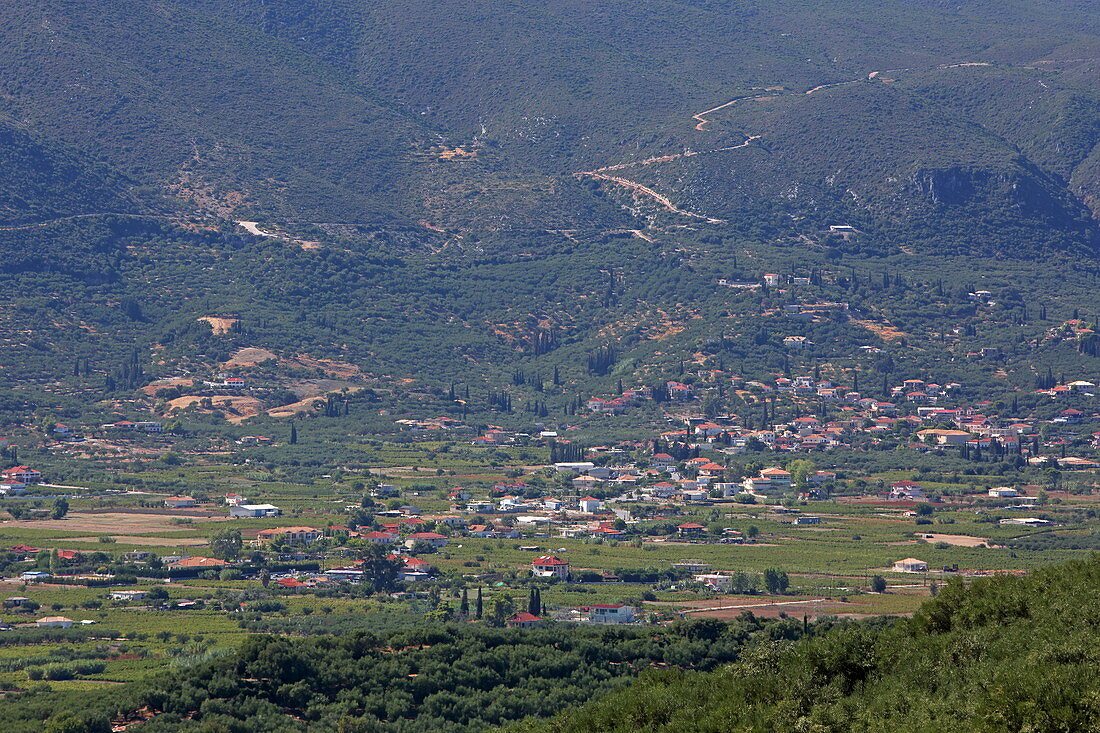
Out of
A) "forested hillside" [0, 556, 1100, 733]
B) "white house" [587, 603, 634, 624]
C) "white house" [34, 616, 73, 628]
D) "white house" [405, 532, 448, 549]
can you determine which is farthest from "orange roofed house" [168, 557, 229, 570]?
"forested hillside" [0, 556, 1100, 733]

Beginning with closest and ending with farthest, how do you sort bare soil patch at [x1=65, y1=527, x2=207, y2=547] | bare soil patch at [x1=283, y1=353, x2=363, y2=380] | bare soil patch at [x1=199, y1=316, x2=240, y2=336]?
bare soil patch at [x1=65, y1=527, x2=207, y2=547], bare soil patch at [x1=283, y1=353, x2=363, y2=380], bare soil patch at [x1=199, y1=316, x2=240, y2=336]

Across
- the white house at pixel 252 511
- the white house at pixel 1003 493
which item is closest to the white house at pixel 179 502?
the white house at pixel 252 511

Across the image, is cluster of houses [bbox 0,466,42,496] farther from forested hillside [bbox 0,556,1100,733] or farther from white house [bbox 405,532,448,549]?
forested hillside [bbox 0,556,1100,733]

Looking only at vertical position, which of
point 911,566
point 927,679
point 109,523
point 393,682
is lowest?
point 393,682

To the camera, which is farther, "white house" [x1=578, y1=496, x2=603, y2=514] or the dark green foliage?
"white house" [x1=578, y1=496, x2=603, y2=514]

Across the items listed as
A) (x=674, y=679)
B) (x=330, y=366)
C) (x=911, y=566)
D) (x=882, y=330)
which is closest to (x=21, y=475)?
(x=330, y=366)

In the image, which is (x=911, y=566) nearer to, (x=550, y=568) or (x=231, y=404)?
(x=550, y=568)

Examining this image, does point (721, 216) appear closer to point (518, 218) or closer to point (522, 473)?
point (518, 218)

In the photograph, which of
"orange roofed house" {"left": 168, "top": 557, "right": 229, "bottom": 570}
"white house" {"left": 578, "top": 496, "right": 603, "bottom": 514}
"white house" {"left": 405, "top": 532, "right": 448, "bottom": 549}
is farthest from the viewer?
"white house" {"left": 578, "top": 496, "right": 603, "bottom": 514}
